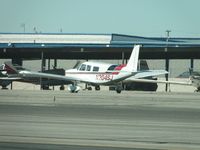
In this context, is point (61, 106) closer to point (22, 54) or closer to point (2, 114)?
point (2, 114)

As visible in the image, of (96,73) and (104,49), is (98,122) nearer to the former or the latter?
(96,73)

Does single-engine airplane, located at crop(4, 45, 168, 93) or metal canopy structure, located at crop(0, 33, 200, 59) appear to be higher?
metal canopy structure, located at crop(0, 33, 200, 59)

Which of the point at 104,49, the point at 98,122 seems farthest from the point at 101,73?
the point at 98,122

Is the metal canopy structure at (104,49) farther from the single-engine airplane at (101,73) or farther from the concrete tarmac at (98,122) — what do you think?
the concrete tarmac at (98,122)

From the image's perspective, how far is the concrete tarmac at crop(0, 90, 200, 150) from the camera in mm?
12684

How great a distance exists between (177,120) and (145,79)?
25.7 metres

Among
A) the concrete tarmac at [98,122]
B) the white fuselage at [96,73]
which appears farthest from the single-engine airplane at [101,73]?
the concrete tarmac at [98,122]

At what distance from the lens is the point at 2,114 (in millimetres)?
19891

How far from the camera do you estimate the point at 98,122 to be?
56.9 ft

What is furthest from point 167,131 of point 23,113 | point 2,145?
point 23,113

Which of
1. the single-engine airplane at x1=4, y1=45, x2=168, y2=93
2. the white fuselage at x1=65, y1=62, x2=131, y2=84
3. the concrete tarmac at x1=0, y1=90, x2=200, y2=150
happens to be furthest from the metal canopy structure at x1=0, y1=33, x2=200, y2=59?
the concrete tarmac at x1=0, y1=90, x2=200, y2=150

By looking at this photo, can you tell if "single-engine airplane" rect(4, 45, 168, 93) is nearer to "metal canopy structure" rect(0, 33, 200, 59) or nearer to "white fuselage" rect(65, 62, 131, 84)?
"white fuselage" rect(65, 62, 131, 84)

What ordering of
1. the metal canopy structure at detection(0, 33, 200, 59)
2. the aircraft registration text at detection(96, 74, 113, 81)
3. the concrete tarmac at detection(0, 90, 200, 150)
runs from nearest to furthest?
1. the concrete tarmac at detection(0, 90, 200, 150)
2. the aircraft registration text at detection(96, 74, 113, 81)
3. the metal canopy structure at detection(0, 33, 200, 59)

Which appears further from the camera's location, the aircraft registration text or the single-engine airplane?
the aircraft registration text
